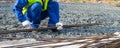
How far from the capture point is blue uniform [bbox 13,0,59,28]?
6.82 m

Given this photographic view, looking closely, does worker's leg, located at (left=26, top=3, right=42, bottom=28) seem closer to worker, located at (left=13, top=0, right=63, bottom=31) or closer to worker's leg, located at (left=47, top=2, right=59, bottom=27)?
worker, located at (left=13, top=0, right=63, bottom=31)

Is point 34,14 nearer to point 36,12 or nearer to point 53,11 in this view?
point 36,12

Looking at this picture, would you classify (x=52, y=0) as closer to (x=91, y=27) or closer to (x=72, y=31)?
(x=72, y=31)

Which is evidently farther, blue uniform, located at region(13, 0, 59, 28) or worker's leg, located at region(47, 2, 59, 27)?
worker's leg, located at region(47, 2, 59, 27)

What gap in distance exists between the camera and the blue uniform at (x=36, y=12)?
682 cm

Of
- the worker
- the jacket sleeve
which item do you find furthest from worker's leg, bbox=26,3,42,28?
the jacket sleeve

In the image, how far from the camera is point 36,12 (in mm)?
6883

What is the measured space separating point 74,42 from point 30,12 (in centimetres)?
205

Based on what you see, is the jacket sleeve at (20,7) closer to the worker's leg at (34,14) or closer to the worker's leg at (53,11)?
the worker's leg at (34,14)

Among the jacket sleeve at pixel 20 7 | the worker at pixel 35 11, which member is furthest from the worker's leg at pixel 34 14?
the jacket sleeve at pixel 20 7

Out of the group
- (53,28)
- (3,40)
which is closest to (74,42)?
(3,40)

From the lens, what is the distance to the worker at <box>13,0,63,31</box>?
22.4 ft

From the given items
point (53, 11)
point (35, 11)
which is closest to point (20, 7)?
point (35, 11)

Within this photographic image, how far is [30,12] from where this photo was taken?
7016 millimetres
